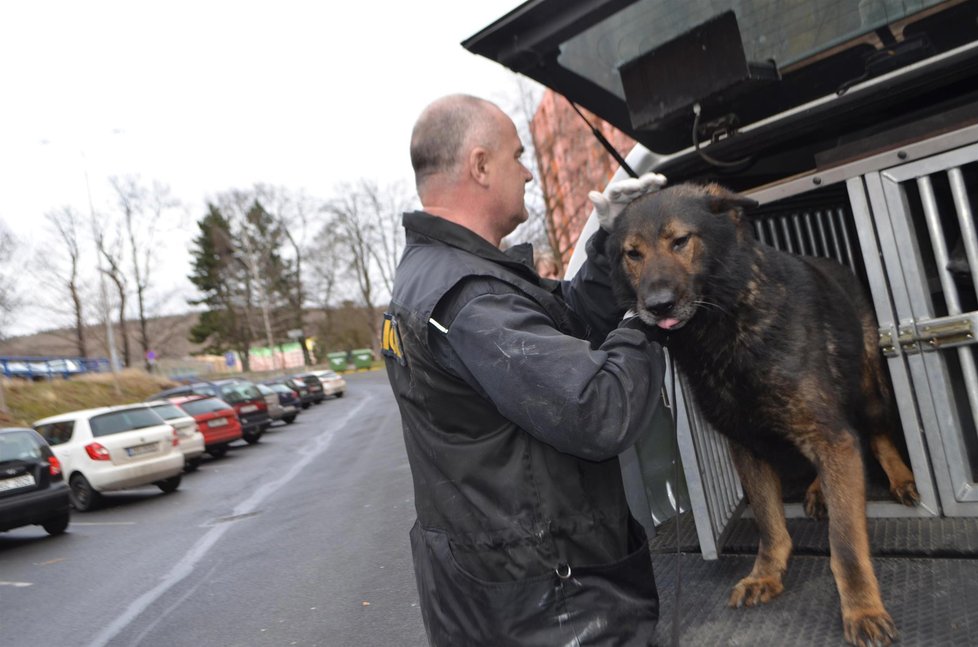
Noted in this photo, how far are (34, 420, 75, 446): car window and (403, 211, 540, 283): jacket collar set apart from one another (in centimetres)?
1489

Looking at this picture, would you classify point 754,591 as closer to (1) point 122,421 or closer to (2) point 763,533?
(2) point 763,533

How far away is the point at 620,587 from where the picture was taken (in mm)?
2146

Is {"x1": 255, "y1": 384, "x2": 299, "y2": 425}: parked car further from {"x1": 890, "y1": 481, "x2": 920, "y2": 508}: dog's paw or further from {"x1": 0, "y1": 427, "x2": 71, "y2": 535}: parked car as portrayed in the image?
{"x1": 890, "y1": 481, "x2": 920, "y2": 508}: dog's paw

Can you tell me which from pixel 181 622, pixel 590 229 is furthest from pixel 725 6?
pixel 181 622

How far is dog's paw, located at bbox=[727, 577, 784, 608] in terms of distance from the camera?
2.58m

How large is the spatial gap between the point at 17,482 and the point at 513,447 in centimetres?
1180

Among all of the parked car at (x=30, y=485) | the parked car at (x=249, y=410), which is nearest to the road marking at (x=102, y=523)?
the parked car at (x=30, y=485)

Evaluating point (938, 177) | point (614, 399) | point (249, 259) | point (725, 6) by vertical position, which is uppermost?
A: point (249, 259)

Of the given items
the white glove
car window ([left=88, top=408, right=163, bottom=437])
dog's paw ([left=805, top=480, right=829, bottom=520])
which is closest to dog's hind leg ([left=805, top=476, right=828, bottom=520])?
dog's paw ([left=805, top=480, right=829, bottom=520])

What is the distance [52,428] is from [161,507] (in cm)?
409

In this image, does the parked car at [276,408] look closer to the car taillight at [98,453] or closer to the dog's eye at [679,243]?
the car taillight at [98,453]

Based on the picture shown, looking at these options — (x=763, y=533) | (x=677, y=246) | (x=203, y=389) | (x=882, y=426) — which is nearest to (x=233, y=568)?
(x=763, y=533)

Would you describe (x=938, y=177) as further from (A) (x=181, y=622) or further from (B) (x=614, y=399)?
(A) (x=181, y=622)

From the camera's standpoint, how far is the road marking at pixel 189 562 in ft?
19.6
